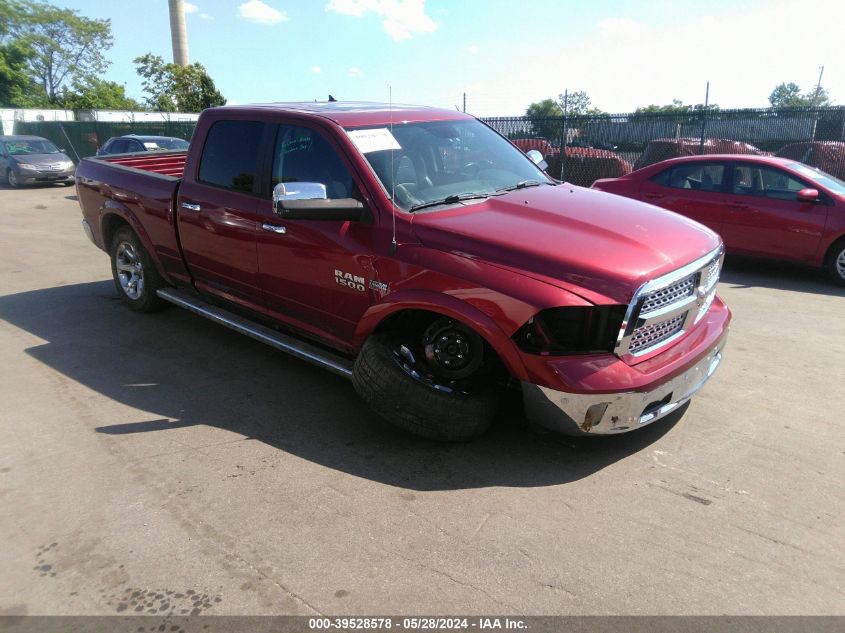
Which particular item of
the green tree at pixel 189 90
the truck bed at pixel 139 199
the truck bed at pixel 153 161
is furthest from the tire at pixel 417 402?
the green tree at pixel 189 90

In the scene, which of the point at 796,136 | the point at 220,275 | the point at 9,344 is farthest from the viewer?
Answer: the point at 796,136

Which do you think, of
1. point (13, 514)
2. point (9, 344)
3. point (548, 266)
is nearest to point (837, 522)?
point (548, 266)

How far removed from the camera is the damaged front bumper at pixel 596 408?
3.29 m

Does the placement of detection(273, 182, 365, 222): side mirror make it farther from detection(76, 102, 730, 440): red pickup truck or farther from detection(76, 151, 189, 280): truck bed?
detection(76, 151, 189, 280): truck bed

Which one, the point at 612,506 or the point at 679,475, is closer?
the point at 612,506

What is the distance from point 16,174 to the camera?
19.6 meters

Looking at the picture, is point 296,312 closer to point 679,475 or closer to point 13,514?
point 13,514

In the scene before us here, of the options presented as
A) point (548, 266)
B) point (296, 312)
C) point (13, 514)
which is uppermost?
point (548, 266)

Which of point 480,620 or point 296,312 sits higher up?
point 296,312

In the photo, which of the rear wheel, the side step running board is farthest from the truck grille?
the side step running board

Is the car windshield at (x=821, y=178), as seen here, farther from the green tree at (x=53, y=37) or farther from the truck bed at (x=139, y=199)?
the green tree at (x=53, y=37)

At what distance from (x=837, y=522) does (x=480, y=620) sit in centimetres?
189

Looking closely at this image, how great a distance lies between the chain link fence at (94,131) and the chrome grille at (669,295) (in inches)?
894

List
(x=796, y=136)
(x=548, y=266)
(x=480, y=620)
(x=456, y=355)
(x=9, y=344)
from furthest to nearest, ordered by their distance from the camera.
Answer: (x=796, y=136), (x=9, y=344), (x=456, y=355), (x=548, y=266), (x=480, y=620)
